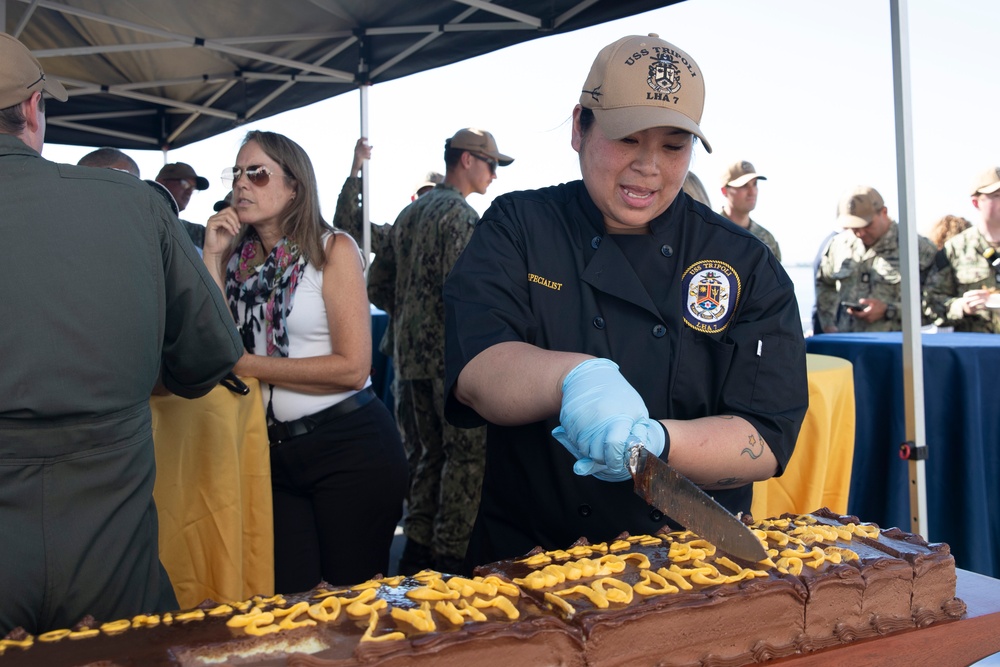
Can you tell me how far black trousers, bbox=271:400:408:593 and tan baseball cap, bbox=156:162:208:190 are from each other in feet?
10.1

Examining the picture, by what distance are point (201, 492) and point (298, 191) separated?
1080 mm

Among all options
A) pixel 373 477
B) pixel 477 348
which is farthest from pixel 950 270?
pixel 477 348

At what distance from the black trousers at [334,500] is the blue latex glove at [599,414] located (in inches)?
54.5

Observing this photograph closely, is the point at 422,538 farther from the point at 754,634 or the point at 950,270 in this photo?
the point at 950,270

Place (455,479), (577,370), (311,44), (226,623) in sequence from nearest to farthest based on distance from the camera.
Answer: (226,623) → (577,370) → (455,479) → (311,44)

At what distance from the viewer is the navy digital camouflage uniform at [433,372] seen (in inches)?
165

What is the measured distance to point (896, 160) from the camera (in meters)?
2.95

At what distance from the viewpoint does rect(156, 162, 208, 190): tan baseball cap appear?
5.15 metres

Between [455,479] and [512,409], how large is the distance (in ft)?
8.94

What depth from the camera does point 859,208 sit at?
226 inches

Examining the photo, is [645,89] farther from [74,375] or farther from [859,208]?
[859,208]

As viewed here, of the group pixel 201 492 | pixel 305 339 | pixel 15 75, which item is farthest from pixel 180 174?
pixel 15 75

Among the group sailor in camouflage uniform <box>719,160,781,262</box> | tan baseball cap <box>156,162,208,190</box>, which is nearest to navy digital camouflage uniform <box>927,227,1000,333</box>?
sailor in camouflage uniform <box>719,160,781,262</box>

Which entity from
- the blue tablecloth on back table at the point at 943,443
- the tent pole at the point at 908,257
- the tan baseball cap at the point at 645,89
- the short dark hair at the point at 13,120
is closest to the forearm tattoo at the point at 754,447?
the tan baseball cap at the point at 645,89
